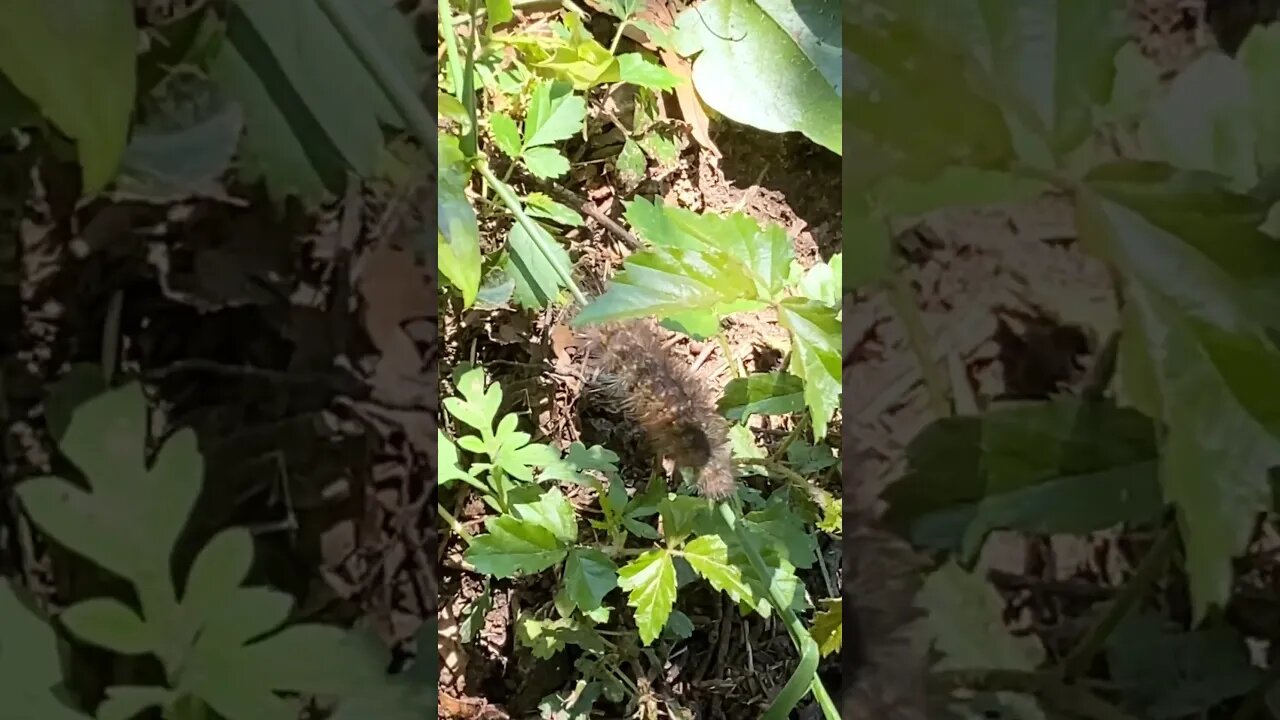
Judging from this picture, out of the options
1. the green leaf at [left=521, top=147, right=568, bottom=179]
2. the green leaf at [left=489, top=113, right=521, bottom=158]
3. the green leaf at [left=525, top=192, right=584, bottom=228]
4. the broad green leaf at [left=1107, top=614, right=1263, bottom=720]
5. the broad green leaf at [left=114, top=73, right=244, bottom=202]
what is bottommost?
Result: the broad green leaf at [left=1107, top=614, right=1263, bottom=720]

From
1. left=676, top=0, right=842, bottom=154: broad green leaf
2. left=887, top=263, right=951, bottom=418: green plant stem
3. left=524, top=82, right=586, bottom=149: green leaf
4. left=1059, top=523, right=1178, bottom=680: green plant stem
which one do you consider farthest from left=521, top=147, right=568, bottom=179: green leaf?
left=1059, top=523, right=1178, bottom=680: green plant stem

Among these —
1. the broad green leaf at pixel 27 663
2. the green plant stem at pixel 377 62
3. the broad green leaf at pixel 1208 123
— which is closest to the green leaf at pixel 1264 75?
the broad green leaf at pixel 1208 123

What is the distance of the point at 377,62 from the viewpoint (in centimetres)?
43

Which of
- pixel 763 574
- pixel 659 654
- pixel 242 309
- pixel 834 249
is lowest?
pixel 659 654

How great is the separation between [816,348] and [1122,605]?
0.74 feet

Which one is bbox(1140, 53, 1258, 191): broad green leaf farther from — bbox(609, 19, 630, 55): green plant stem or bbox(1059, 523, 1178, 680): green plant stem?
bbox(609, 19, 630, 55): green plant stem

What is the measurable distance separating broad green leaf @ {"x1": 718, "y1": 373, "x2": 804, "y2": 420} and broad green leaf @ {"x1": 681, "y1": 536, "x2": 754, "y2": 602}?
3.4 inches

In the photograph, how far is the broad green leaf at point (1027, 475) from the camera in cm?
45

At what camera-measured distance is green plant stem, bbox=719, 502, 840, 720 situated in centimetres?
61

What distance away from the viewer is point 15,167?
0.43 metres

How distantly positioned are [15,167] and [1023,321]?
1.45 ft

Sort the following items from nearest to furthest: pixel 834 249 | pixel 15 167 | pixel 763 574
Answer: pixel 15 167 < pixel 763 574 < pixel 834 249

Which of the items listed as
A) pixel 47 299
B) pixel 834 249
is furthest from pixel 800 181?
pixel 47 299

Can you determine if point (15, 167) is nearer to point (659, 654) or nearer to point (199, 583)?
point (199, 583)
